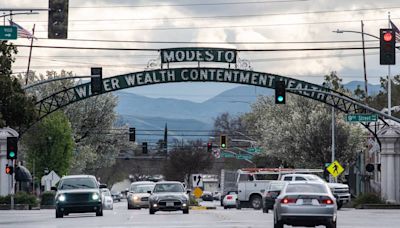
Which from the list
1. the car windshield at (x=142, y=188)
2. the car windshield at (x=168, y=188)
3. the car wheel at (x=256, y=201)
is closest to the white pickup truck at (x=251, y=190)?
the car wheel at (x=256, y=201)

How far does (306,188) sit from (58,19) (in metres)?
11.6

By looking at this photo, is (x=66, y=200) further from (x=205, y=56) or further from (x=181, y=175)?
(x=181, y=175)

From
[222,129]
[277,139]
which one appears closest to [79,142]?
[277,139]

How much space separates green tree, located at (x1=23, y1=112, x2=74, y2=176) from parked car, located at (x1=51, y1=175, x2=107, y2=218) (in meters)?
39.7

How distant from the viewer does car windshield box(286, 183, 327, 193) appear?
28734 millimetres

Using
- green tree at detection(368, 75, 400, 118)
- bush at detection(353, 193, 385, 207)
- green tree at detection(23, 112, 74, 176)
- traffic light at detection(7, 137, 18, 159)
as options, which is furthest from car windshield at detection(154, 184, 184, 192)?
green tree at detection(368, 75, 400, 118)

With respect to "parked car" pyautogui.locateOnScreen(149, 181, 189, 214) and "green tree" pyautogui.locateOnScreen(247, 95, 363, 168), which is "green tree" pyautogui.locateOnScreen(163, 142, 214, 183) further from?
"parked car" pyautogui.locateOnScreen(149, 181, 189, 214)

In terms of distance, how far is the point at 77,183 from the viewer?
4159 cm

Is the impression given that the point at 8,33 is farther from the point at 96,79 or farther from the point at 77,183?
the point at 96,79

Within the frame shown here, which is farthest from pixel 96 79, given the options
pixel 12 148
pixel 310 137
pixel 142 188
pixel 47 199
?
pixel 310 137

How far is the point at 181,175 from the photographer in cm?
14588

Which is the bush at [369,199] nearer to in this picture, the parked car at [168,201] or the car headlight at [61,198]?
the parked car at [168,201]

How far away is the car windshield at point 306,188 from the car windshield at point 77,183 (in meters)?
14.4

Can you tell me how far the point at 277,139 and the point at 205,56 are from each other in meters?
26.8
